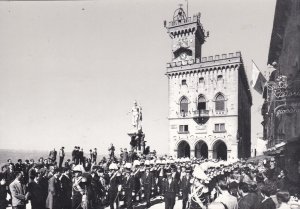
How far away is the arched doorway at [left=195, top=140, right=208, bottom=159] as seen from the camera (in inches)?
1654

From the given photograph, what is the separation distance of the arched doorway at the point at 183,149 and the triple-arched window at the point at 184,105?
14.5ft

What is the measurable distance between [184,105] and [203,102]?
8.80 ft

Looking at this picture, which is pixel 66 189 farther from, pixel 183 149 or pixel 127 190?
pixel 183 149

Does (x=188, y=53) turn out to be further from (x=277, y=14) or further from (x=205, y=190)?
(x=205, y=190)

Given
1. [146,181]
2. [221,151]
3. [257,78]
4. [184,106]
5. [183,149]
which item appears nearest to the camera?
[146,181]

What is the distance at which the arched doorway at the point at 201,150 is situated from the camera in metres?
42.0

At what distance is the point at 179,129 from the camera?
43.0 m

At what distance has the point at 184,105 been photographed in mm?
43438

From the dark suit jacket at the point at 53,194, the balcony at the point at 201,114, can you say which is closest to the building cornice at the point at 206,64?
the balcony at the point at 201,114

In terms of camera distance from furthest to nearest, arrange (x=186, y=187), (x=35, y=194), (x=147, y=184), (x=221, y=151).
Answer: (x=221, y=151) < (x=147, y=184) < (x=186, y=187) < (x=35, y=194)

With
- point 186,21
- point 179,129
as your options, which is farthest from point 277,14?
point 186,21

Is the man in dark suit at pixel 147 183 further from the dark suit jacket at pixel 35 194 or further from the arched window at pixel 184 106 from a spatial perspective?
the arched window at pixel 184 106

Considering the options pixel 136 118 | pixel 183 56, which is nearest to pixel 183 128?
pixel 183 56

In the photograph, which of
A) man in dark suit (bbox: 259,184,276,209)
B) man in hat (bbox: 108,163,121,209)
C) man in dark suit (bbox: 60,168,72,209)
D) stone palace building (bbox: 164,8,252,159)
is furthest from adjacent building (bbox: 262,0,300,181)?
stone palace building (bbox: 164,8,252,159)
